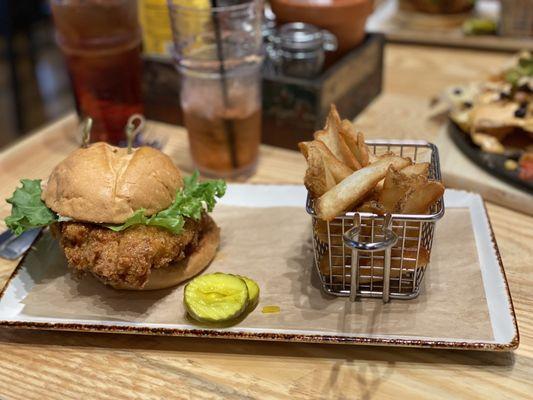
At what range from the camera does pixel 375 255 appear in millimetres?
1413

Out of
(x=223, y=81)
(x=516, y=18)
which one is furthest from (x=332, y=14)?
(x=516, y=18)

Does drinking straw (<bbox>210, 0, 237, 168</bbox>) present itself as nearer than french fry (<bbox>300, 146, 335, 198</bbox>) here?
No

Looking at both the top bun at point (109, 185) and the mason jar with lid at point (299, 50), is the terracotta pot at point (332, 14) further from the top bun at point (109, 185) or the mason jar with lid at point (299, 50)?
the top bun at point (109, 185)

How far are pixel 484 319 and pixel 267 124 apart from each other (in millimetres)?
1189

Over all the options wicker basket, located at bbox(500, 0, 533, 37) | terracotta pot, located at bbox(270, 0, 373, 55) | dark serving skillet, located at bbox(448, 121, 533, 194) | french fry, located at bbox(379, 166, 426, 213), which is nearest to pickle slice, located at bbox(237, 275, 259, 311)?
french fry, located at bbox(379, 166, 426, 213)

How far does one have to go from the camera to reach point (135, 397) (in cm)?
124

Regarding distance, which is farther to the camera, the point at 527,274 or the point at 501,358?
the point at 527,274

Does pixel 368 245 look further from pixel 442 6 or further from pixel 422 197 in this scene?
pixel 442 6

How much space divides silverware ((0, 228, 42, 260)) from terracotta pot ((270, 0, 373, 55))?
47.9 inches

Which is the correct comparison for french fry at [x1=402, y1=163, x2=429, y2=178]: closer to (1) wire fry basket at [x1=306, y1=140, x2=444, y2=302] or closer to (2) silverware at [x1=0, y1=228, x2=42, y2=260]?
(1) wire fry basket at [x1=306, y1=140, x2=444, y2=302]

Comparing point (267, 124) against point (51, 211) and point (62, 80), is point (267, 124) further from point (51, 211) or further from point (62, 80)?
point (62, 80)

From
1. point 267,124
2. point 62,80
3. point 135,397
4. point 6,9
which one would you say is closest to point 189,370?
point 135,397

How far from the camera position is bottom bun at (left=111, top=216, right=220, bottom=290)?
4.80ft

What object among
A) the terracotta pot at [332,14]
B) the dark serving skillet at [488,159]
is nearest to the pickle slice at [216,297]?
the dark serving skillet at [488,159]
